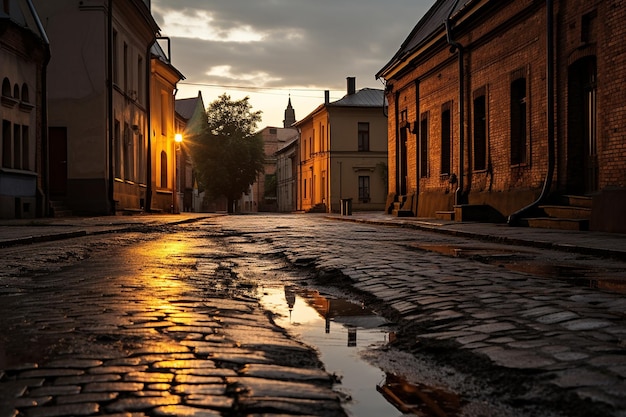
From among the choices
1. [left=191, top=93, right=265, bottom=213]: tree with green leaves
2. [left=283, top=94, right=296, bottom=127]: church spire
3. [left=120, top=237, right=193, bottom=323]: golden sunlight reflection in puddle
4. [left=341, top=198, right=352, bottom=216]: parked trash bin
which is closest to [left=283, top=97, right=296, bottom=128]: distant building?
[left=283, top=94, right=296, bottom=127]: church spire

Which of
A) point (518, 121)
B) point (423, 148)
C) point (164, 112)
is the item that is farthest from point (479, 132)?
point (164, 112)

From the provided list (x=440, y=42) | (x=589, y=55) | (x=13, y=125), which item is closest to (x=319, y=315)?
(x=589, y=55)

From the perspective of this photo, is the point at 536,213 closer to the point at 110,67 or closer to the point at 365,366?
the point at 365,366

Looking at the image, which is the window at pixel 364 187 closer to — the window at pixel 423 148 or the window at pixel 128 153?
the window at pixel 128 153

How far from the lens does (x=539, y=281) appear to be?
609cm

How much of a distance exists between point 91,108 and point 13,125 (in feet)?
16.1

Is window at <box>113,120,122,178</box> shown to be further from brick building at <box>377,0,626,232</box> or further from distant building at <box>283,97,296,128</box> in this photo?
distant building at <box>283,97,296,128</box>

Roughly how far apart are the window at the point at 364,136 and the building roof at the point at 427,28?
2308cm

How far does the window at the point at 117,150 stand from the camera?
90.9ft

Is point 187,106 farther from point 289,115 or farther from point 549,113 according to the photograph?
point 549,113

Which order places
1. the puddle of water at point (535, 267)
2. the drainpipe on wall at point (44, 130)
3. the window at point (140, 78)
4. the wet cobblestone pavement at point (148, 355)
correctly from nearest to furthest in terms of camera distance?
the wet cobblestone pavement at point (148, 355)
the puddle of water at point (535, 267)
the drainpipe on wall at point (44, 130)
the window at point (140, 78)

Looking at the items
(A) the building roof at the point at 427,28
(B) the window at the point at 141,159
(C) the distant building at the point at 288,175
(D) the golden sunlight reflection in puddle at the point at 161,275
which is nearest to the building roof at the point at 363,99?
(C) the distant building at the point at 288,175

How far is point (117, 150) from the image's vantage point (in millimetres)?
28094

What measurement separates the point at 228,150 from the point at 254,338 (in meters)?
58.6
